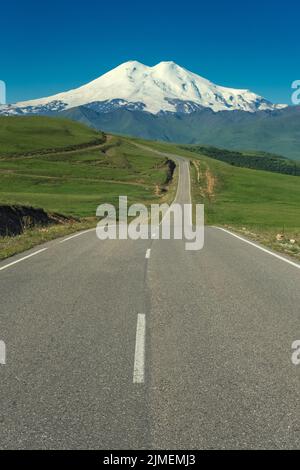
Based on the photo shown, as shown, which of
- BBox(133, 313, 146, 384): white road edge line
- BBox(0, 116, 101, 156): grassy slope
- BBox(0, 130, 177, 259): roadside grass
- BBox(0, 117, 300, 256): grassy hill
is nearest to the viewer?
BBox(133, 313, 146, 384): white road edge line

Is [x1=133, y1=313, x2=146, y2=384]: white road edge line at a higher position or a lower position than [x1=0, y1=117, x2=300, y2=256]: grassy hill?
lower

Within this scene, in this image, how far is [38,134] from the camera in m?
151

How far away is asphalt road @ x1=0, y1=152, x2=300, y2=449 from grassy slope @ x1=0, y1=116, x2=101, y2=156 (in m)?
111

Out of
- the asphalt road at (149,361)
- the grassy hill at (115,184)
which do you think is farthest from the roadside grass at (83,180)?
the asphalt road at (149,361)

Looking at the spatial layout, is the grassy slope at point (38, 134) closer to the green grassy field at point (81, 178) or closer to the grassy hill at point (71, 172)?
the grassy hill at point (71, 172)

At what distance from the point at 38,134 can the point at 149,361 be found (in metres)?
152

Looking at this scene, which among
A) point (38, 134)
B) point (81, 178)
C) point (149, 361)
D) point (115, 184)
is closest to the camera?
point (149, 361)

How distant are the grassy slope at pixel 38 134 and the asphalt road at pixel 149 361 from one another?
4358 inches

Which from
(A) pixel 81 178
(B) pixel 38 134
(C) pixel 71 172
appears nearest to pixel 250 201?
(A) pixel 81 178

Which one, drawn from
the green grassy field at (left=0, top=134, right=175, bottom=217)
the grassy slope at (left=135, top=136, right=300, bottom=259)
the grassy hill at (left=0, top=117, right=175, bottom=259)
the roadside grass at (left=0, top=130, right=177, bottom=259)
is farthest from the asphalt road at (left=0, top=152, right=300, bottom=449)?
the green grassy field at (left=0, top=134, right=175, bottom=217)

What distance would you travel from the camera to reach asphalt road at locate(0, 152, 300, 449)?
4.77 metres

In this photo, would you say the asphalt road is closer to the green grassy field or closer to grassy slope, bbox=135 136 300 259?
grassy slope, bbox=135 136 300 259

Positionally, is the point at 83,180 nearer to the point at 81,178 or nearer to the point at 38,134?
the point at 81,178

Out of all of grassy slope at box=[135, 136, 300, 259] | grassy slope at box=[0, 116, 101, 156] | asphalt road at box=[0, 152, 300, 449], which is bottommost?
asphalt road at box=[0, 152, 300, 449]
